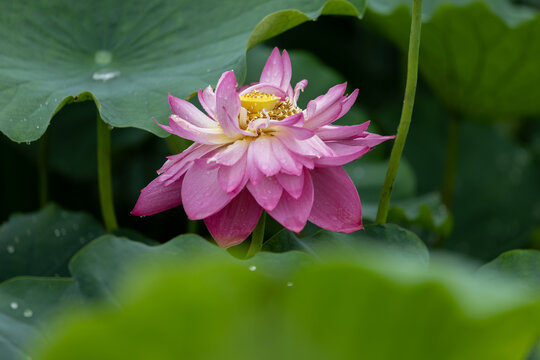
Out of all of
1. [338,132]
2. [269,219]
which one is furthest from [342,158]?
[269,219]

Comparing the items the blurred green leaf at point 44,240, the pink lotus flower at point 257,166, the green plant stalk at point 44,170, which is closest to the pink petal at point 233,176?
the pink lotus flower at point 257,166

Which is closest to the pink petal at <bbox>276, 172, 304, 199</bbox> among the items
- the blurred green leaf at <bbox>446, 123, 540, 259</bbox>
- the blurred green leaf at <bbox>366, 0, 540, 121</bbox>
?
the blurred green leaf at <bbox>366, 0, 540, 121</bbox>

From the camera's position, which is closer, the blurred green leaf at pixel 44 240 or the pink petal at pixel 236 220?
the pink petal at pixel 236 220

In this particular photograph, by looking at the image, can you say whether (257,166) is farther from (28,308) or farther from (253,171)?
(28,308)

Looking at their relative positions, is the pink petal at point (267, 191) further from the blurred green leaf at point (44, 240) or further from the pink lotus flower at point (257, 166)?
the blurred green leaf at point (44, 240)

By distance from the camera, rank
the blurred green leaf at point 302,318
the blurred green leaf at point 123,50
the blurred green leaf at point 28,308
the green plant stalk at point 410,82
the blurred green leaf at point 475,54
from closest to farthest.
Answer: the blurred green leaf at point 302,318, the blurred green leaf at point 28,308, the green plant stalk at point 410,82, the blurred green leaf at point 123,50, the blurred green leaf at point 475,54

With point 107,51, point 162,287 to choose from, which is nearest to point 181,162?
point 162,287
